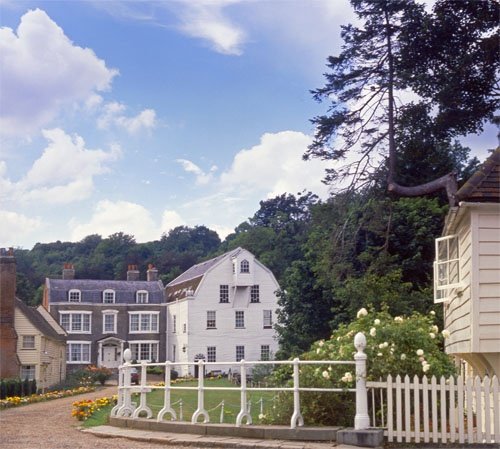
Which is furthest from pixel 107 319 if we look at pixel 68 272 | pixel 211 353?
pixel 211 353

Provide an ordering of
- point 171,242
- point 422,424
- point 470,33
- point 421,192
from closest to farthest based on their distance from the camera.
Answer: point 422,424, point 421,192, point 470,33, point 171,242

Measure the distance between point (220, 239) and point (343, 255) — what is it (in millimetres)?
93841

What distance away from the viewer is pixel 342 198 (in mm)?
27266

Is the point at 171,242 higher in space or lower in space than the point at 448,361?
higher

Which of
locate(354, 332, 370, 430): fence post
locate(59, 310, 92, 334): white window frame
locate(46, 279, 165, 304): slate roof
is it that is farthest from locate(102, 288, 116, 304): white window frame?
locate(354, 332, 370, 430): fence post

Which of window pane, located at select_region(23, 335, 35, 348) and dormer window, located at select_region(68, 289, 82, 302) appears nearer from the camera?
window pane, located at select_region(23, 335, 35, 348)

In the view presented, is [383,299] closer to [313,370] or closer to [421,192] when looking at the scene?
[421,192]

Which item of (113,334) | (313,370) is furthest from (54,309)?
(313,370)

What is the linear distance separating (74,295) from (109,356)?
628cm

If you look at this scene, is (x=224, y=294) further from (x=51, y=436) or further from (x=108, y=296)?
(x=51, y=436)

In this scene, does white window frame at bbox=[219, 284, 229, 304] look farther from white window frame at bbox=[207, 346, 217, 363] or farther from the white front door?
the white front door

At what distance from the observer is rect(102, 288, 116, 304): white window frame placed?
7038cm

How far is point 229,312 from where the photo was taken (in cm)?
6488

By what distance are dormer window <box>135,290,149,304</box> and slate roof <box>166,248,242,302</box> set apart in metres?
2.09
